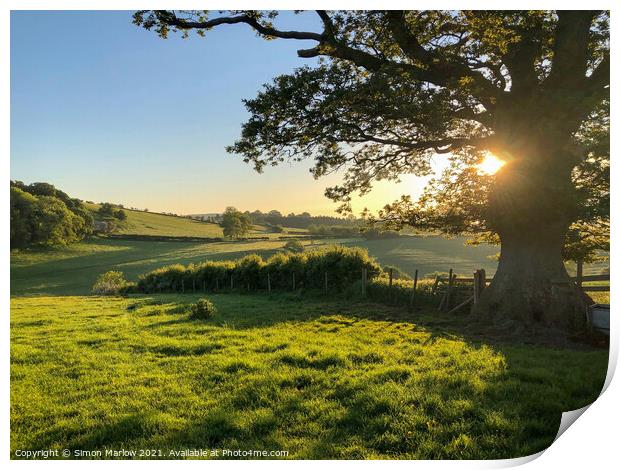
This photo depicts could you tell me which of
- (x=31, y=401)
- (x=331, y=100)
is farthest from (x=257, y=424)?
(x=331, y=100)

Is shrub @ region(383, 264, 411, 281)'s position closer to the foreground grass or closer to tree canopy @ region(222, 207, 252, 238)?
the foreground grass

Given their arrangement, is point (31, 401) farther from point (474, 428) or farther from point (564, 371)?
point (564, 371)

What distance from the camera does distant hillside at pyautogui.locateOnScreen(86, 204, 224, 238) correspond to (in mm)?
6930

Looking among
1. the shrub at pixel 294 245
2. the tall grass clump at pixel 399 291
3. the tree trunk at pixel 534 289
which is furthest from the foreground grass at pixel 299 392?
the tall grass clump at pixel 399 291

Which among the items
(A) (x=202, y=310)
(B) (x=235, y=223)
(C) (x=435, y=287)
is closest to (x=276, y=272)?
(A) (x=202, y=310)

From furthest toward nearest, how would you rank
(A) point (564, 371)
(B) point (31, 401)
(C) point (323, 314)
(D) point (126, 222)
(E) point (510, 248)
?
1. (C) point (323, 314)
2. (E) point (510, 248)
3. (D) point (126, 222)
4. (A) point (564, 371)
5. (B) point (31, 401)

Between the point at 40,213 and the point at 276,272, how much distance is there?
577 inches

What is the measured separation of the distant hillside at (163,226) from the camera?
6930 millimetres

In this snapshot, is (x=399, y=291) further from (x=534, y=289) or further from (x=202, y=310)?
(x=202, y=310)

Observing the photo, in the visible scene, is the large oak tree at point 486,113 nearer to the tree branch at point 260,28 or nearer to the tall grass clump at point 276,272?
the tree branch at point 260,28

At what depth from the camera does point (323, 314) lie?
1140cm

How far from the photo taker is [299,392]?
4.71 meters

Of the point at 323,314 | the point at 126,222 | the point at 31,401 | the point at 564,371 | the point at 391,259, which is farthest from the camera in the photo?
the point at 391,259
